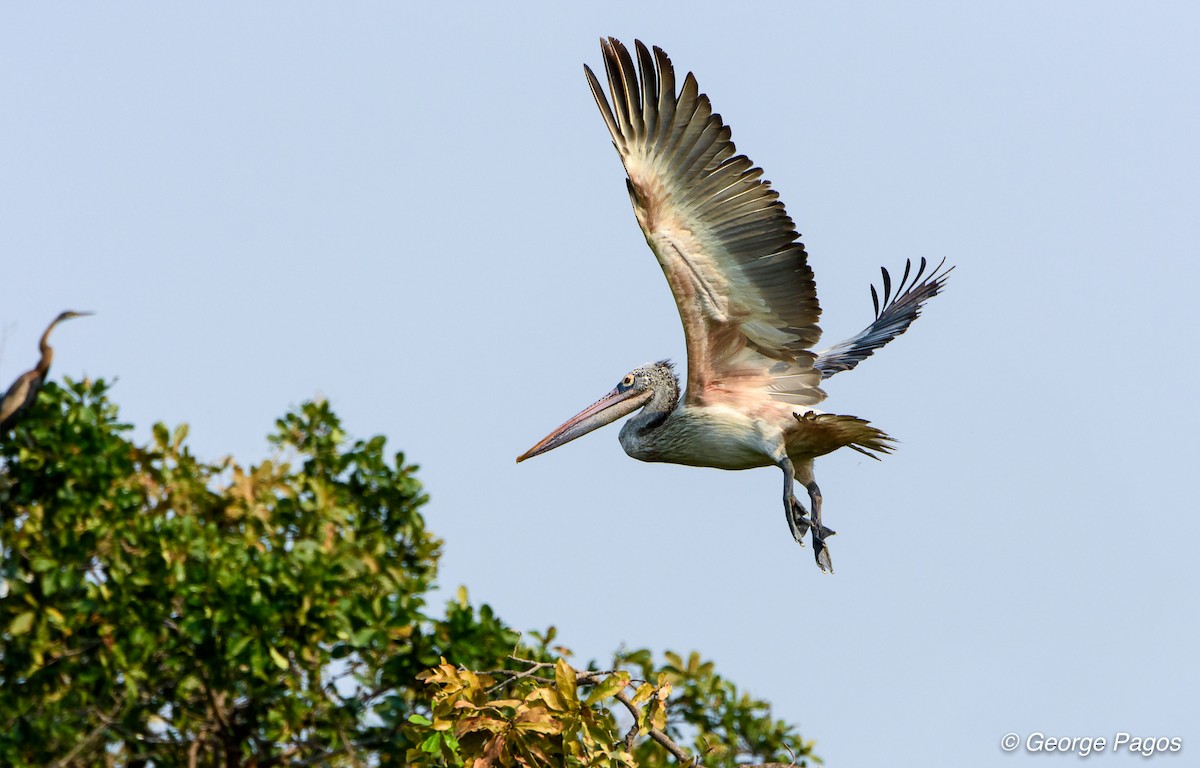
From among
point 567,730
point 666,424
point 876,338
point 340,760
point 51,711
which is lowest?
point 567,730

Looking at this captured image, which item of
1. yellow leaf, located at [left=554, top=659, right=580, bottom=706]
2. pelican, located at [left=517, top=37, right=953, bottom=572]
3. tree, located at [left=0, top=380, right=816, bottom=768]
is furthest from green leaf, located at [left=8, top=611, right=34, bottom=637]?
yellow leaf, located at [left=554, top=659, right=580, bottom=706]

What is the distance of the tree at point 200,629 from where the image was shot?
8820mm

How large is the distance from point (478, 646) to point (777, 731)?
6.79 feet

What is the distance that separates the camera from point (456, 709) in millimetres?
5230

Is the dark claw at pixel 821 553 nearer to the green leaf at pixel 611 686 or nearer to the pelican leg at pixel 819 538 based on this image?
the pelican leg at pixel 819 538

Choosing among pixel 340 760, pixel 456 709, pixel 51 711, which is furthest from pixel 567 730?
pixel 51 711

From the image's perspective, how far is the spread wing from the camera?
738 cm

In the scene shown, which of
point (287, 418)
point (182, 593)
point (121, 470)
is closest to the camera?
point (182, 593)

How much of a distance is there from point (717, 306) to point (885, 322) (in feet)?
8.07

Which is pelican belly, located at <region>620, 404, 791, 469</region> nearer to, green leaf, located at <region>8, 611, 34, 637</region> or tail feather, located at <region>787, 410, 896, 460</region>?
tail feather, located at <region>787, 410, 896, 460</region>

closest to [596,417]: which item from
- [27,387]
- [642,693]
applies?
[27,387]

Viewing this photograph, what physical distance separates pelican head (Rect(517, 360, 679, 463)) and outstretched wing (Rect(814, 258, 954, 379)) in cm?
115

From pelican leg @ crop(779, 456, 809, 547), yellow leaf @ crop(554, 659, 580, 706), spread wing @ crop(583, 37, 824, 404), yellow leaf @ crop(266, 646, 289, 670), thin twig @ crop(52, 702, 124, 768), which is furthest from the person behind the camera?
thin twig @ crop(52, 702, 124, 768)

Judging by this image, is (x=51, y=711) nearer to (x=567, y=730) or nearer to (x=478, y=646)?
(x=478, y=646)
